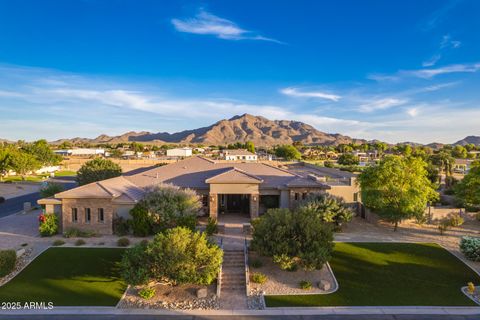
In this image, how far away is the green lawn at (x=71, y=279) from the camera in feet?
58.3

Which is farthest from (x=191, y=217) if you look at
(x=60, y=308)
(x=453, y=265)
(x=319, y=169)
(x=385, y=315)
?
(x=319, y=169)

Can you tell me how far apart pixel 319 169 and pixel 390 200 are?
22.3 meters

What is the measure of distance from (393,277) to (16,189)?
5989 centimetres

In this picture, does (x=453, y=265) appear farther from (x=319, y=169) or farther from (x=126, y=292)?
(x=319, y=169)

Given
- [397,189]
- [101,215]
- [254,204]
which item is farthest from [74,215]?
[397,189]

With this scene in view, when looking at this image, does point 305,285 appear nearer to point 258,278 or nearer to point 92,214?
point 258,278

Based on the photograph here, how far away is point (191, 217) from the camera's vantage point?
2580cm

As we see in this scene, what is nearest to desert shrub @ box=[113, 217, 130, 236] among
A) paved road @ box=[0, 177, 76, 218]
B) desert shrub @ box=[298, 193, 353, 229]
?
desert shrub @ box=[298, 193, 353, 229]

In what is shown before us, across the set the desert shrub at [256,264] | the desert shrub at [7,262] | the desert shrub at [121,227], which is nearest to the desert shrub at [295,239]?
the desert shrub at [256,264]

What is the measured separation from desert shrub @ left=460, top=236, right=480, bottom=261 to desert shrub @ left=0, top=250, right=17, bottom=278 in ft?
107

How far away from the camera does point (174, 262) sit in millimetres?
17922

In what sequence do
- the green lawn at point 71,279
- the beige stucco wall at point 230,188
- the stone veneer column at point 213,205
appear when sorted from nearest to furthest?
1. the green lawn at point 71,279
2. the beige stucco wall at point 230,188
3. the stone veneer column at point 213,205

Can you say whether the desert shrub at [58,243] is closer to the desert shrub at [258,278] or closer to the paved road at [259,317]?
the paved road at [259,317]

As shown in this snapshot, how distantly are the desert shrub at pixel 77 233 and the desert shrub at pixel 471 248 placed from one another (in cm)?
2986
